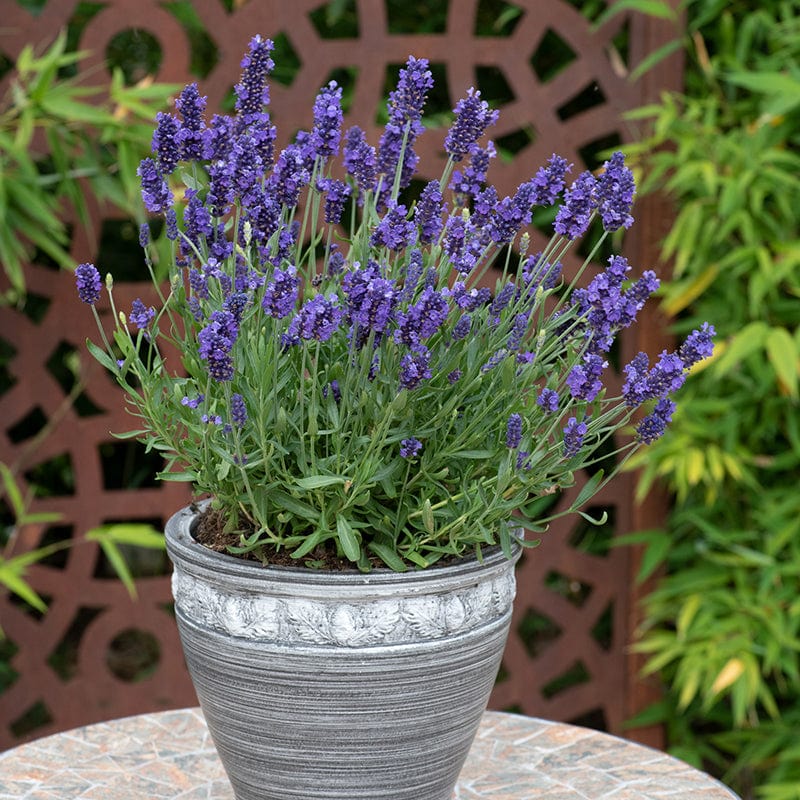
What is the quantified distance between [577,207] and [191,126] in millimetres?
348

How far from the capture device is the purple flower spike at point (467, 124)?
1.05 metres

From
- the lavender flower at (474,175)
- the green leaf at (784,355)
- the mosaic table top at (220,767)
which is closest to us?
the lavender flower at (474,175)

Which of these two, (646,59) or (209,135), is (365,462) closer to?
(209,135)

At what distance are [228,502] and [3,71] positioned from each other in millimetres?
1680

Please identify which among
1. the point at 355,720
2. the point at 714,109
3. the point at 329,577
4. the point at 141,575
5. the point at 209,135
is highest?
the point at 209,135

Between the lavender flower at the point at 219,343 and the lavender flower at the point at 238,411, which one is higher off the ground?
the lavender flower at the point at 219,343

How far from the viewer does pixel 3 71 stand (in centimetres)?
241

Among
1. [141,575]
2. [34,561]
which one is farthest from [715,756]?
[34,561]

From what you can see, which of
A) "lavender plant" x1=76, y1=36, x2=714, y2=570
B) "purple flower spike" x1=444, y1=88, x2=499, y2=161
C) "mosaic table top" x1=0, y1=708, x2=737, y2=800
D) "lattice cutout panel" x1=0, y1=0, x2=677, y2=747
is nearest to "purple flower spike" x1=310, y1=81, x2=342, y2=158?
"lavender plant" x1=76, y1=36, x2=714, y2=570

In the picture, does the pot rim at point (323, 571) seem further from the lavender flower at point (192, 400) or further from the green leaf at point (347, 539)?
the lavender flower at point (192, 400)

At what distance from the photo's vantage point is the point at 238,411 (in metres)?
0.94

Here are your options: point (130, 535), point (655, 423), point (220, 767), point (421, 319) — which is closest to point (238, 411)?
point (421, 319)

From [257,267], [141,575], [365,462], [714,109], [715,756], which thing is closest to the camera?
[365,462]

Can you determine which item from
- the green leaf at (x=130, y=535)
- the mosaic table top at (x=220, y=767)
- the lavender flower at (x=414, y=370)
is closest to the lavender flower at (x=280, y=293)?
the lavender flower at (x=414, y=370)
